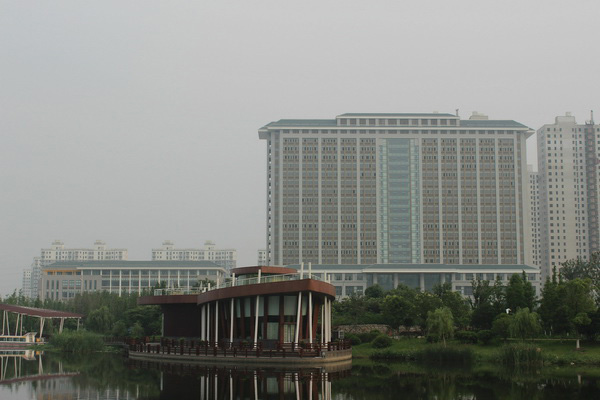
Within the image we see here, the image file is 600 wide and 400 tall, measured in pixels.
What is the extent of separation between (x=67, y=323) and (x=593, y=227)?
14487 cm

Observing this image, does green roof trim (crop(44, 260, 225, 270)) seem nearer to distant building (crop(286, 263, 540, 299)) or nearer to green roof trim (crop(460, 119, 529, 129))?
distant building (crop(286, 263, 540, 299))

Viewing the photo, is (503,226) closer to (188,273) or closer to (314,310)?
(188,273)

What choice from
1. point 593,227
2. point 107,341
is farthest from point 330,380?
point 593,227

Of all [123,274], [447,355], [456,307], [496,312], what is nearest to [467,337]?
[496,312]

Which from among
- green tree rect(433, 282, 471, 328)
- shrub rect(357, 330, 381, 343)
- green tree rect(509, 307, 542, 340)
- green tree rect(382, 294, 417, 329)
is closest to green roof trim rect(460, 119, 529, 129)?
green tree rect(433, 282, 471, 328)

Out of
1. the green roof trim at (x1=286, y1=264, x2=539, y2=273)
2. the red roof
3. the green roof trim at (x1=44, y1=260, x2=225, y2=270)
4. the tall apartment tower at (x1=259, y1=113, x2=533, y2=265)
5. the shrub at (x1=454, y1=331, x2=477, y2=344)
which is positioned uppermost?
the tall apartment tower at (x1=259, y1=113, x2=533, y2=265)

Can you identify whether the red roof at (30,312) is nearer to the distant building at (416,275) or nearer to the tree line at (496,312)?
the tree line at (496,312)

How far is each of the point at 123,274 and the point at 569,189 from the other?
121 m

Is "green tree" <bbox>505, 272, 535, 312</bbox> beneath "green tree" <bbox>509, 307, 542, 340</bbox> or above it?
above

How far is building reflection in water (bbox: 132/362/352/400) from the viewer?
3262cm

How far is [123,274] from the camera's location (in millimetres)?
172875

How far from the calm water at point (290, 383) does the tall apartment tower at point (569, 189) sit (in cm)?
14815

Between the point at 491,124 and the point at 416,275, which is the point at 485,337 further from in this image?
the point at 491,124

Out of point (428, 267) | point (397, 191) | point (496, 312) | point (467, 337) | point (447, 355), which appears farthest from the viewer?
point (397, 191)
